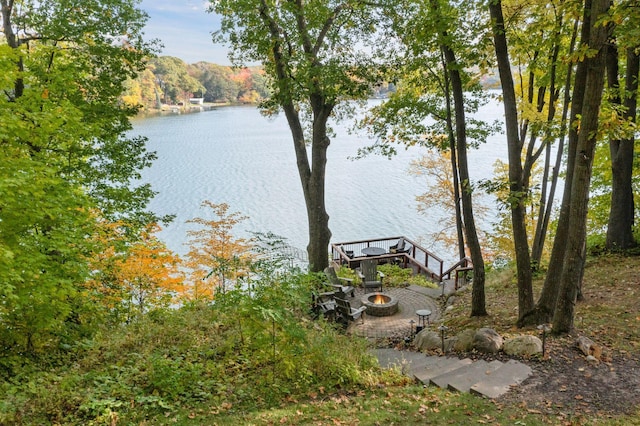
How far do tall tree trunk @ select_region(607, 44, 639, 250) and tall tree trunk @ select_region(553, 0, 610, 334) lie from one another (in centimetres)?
495

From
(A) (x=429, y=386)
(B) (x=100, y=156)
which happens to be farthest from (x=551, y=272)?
(B) (x=100, y=156)

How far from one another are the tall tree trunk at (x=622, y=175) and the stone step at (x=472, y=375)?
6914mm

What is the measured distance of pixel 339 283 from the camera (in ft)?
32.3

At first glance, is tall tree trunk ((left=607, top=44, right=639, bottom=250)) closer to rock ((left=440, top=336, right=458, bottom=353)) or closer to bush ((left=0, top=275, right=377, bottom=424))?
rock ((left=440, top=336, right=458, bottom=353))

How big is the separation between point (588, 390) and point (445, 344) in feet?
7.41

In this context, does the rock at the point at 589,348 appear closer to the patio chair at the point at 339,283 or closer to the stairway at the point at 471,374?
the stairway at the point at 471,374

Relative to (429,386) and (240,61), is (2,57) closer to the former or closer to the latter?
(240,61)

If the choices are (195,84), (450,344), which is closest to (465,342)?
(450,344)

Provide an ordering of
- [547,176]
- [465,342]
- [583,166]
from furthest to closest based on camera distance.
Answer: [547,176] → [465,342] → [583,166]

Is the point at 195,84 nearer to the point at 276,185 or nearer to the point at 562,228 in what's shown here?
the point at 276,185

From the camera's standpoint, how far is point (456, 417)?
3662 mm

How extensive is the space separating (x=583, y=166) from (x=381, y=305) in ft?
19.3

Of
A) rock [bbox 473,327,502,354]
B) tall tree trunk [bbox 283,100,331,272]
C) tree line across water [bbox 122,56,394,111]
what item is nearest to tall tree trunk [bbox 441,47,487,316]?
rock [bbox 473,327,502,354]

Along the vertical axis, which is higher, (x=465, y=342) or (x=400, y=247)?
(x=465, y=342)
